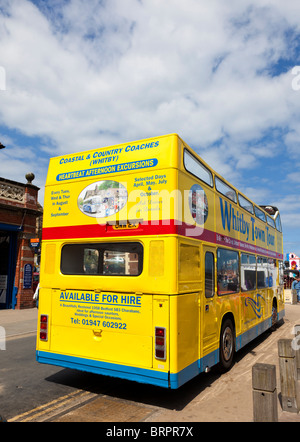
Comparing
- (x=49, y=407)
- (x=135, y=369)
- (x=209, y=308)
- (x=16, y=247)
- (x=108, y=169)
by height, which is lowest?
(x=49, y=407)

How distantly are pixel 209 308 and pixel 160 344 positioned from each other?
1451 mm

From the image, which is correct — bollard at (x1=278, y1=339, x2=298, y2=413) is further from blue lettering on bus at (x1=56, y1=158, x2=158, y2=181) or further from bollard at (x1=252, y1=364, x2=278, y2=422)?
blue lettering on bus at (x1=56, y1=158, x2=158, y2=181)

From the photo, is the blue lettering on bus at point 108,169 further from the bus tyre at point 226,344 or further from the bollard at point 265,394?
the bus tyre at point 226,344

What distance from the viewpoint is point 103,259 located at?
5258 mm

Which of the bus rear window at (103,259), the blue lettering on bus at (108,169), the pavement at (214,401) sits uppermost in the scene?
the blue lettering on bus at (108,169)

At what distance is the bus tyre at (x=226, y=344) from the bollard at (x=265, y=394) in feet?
8.92

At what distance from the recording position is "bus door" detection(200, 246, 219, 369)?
543cm

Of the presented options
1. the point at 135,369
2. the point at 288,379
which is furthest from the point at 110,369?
the point at 288,379

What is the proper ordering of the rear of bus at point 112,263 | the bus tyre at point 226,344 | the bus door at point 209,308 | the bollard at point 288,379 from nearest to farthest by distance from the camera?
the rear of bus at point 112,263, the bollard at point 288,379, the bus door at point 209,308, the bus tyre at point 226,344

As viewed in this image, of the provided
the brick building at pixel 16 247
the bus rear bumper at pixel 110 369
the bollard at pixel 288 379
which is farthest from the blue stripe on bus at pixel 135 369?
the brick building at pixel 16 247

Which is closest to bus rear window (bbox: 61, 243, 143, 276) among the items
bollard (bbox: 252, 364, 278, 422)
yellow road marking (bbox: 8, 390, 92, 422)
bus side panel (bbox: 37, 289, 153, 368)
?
bus side panel (bbox: 37, 289, 153, 368)

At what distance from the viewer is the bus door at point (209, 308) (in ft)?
17.8

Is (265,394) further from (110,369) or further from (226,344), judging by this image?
(226,344)
